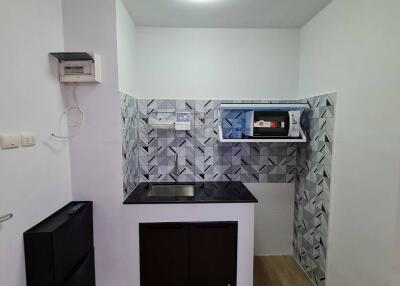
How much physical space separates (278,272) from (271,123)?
155 cm

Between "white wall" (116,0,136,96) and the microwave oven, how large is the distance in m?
1.17

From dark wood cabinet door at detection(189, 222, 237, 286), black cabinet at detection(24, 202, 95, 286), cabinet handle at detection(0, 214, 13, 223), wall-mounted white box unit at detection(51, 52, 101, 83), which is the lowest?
dark wood cabinet door at detection(189, 222, 237, 286)

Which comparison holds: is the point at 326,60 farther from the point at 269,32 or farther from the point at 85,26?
the point at 85,26

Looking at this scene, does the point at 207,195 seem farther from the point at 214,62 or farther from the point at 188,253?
the point at 214,62

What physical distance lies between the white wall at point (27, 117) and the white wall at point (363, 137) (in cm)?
210

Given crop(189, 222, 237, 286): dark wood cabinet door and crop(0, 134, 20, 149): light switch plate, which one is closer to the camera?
crop(0, 134, 20, 149): light switch plate

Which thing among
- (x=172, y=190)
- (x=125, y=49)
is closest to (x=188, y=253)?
(x=172, y=190)

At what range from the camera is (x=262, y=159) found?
2.61 m

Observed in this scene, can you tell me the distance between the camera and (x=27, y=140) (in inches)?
52.5

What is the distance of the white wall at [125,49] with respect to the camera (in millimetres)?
1879

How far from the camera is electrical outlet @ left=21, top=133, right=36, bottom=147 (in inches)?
51.2

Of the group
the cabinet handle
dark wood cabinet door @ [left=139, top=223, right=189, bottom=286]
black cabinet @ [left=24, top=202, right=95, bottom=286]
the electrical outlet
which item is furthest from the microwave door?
the cabinet handle

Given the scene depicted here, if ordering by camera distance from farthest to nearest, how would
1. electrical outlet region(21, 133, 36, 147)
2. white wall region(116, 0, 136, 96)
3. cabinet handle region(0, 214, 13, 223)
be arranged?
white wall region(116, 0, 136, 96)
electrical outlet region(21, 133, 36, 147)
cabinet handle region(0, 214, 13, 223)

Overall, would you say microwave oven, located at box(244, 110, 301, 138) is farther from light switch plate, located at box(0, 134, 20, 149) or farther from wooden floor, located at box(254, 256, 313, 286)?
light switch plate, located at box(0, 134, 20, 149)
